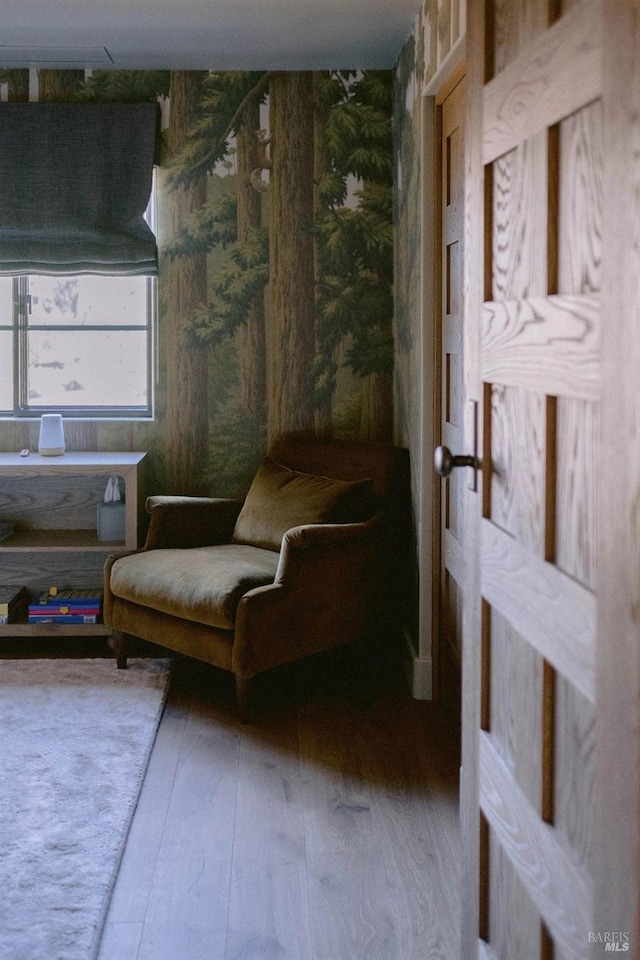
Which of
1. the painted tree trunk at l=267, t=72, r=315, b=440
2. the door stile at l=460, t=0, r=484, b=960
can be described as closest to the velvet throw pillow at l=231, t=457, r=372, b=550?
the painted tree trunk at l=267, t=72, r=315, b=440

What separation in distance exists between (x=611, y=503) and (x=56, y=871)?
184 cm

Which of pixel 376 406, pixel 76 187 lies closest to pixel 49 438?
pixel 76 187

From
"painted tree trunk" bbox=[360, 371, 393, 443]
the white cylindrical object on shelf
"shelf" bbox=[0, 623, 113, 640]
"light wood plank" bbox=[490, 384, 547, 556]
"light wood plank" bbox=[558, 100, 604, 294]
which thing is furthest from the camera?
"painted tree trunk" bbox=[360, 371, 393, 443]

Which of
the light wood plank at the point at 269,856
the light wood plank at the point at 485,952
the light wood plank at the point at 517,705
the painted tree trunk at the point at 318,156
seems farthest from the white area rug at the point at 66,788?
the painted tree trunk at the point at 318,156

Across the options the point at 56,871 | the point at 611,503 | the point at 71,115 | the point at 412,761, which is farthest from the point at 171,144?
the point at 611,503

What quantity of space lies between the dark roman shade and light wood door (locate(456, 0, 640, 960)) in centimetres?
296

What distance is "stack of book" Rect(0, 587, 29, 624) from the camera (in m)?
4.28

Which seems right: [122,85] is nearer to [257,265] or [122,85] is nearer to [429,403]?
[257,265]

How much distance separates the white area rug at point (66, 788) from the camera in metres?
2.20

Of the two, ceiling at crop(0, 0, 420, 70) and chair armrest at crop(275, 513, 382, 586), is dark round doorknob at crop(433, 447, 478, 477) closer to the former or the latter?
chair armrest at crop(275, 513, 382, 586)

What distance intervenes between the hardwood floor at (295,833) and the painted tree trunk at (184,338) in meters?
1.17

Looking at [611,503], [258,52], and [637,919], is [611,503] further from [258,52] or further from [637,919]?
[258,52]

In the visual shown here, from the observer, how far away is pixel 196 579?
3.61m

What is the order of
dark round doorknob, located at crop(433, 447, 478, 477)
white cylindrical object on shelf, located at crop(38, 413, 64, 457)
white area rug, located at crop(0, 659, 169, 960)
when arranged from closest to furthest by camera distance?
dark round doorknob, located at crop(433, 447, 478, 477)
white area rug, located at crop(0, 659, 169, 960)
white cylindrical object on shelf, located at crop(38, 413, 64, 457)
